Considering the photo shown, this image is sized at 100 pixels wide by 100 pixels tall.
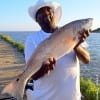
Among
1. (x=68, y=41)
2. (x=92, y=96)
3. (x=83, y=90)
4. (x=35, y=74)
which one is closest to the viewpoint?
(x=68, y=41)

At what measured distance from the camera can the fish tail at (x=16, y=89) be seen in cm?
352

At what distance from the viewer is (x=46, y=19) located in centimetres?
371

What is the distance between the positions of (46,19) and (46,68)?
1.62 feet

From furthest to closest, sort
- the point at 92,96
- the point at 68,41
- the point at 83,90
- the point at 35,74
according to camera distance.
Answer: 1. the point at 83,90
2. the point at 92,96
3. the point at 35,74
4. the point at 68,41

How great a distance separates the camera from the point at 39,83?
3.82 metres

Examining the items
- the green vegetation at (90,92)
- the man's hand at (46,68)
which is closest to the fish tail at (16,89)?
the man's hand at (46,68)

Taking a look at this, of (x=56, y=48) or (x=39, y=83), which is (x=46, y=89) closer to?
(x=39, y=83)

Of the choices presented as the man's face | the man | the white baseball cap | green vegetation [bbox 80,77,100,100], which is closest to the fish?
the man

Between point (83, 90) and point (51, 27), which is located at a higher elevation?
point (51, 27)

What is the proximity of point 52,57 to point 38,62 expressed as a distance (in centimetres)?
14

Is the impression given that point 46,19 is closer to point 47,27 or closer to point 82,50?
point 47,27

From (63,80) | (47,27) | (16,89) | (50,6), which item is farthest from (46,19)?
(16,89)

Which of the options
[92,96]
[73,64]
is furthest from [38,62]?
[92,96]

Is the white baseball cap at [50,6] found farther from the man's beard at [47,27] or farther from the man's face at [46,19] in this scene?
the man's beard at [47,27]
